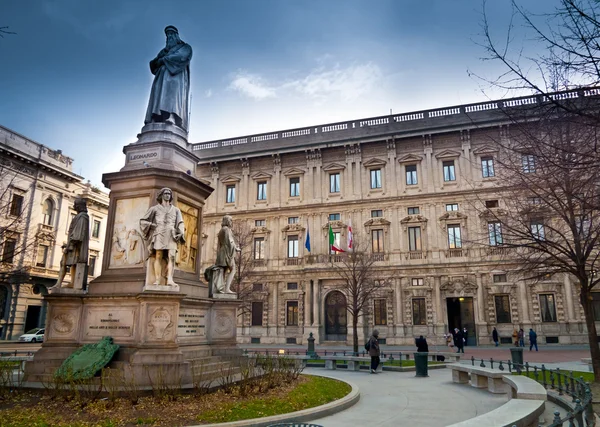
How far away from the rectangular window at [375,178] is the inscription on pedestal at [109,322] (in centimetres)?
3075

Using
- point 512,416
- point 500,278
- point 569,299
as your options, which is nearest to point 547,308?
point 569,299

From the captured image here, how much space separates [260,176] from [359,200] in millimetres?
9893

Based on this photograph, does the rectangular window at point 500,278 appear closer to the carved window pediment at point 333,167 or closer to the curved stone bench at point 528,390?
the carved window pediment at point 333,167

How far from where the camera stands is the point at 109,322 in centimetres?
991

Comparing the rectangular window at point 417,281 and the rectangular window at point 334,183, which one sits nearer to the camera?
the rectangular window at point 417,281

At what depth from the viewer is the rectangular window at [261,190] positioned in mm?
41625

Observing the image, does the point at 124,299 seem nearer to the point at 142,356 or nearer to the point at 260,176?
the point at 142,356

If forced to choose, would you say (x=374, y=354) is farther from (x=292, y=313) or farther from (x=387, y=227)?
(x=292, y=313)

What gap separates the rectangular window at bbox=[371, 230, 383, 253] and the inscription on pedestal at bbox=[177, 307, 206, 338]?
27.2m

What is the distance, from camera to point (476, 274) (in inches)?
1337

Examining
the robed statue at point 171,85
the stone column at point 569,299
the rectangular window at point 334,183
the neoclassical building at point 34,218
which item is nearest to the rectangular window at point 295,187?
the rectangular window at point 334,183

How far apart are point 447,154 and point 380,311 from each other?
1407cm

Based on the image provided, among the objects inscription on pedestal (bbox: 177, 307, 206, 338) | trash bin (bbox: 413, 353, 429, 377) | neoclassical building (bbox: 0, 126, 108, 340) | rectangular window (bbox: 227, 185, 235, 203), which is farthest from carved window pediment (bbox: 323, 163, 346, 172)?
inscription on pedestal (bbox: 177, 307, 206, 338)

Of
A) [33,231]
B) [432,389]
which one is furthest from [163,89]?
[33,231]
